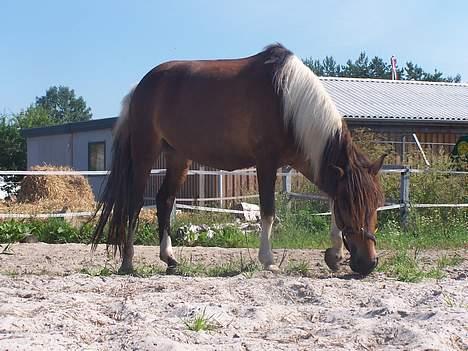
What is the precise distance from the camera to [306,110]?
6.48m

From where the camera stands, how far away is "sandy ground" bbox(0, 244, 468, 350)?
3.52 m

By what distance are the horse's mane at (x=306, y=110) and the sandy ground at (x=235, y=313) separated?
1193 mm

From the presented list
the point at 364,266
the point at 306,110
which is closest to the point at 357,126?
the point at 306,110

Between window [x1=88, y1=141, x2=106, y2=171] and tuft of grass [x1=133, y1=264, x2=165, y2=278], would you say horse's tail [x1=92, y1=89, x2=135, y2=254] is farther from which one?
window [x1=88, y1=141, x2=106, y2=171]

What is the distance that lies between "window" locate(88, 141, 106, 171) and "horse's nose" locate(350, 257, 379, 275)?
53.2 feet

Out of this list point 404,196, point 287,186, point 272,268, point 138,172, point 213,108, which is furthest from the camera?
point 287,186

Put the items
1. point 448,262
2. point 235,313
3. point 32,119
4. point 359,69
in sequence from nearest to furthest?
1. point 235,313
2. point 448,262
3. point 32,119
4. point 359,69

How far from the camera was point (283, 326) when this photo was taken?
401 centimetres

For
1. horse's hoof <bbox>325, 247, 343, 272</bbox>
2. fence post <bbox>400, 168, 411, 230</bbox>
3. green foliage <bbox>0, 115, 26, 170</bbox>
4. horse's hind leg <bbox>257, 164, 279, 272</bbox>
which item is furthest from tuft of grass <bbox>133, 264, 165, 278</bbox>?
green foliage <bbox>0, 115, 26, 170</bbox>

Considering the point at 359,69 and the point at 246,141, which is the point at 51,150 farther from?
the point at 359,69

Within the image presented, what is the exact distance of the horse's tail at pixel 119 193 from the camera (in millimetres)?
7188

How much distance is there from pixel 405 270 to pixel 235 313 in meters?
2.50

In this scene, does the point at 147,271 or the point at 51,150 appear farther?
the point at 51,150

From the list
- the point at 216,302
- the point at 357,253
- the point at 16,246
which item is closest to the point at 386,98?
the point at 16,246
